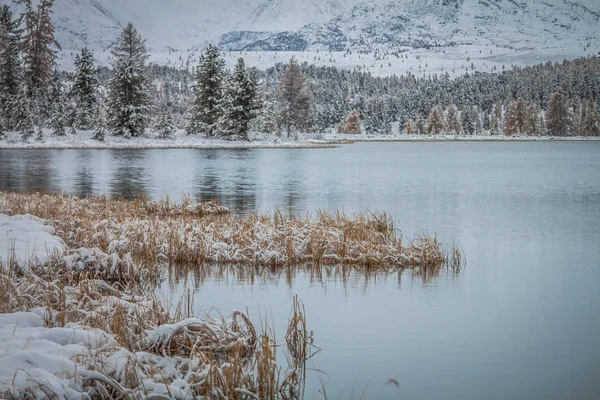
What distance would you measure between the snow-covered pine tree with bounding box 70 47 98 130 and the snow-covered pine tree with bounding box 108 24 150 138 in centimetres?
397

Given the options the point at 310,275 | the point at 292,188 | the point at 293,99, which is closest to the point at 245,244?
the point at 310,275

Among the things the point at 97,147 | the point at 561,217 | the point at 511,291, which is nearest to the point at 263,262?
the point at 511,291

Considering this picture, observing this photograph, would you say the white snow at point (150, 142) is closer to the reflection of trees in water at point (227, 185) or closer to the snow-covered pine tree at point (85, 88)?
the snow-covered pine tree at point (85, 88)

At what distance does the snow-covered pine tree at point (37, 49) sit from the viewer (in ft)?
226

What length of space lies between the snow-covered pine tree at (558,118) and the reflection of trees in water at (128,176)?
95221 millimetres

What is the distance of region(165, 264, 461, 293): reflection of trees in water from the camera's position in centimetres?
1240

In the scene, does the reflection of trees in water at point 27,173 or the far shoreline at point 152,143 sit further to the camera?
the far shoreline at point 152,143

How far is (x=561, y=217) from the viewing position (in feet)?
78.0

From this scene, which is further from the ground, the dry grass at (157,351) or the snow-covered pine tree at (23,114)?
the snow-covered pine tree at (23,114)

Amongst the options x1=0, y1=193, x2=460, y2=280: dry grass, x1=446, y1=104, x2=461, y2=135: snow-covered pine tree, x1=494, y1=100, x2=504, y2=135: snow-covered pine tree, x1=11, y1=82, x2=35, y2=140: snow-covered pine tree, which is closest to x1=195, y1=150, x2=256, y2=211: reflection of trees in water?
x1=0, y1=193, x2=460, y2=280: dry grass

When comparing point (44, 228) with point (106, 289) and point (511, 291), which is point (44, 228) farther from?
point (511, 291)

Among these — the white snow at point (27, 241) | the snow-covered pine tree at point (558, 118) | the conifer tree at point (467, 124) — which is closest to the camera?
the white snow at point (27, 241)

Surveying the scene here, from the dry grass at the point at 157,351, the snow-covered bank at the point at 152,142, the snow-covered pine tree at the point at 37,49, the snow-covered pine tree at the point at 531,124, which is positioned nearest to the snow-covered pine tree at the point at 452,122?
the snow-covered pine tree at the point at 531,124

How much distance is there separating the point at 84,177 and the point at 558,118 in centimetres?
11132
